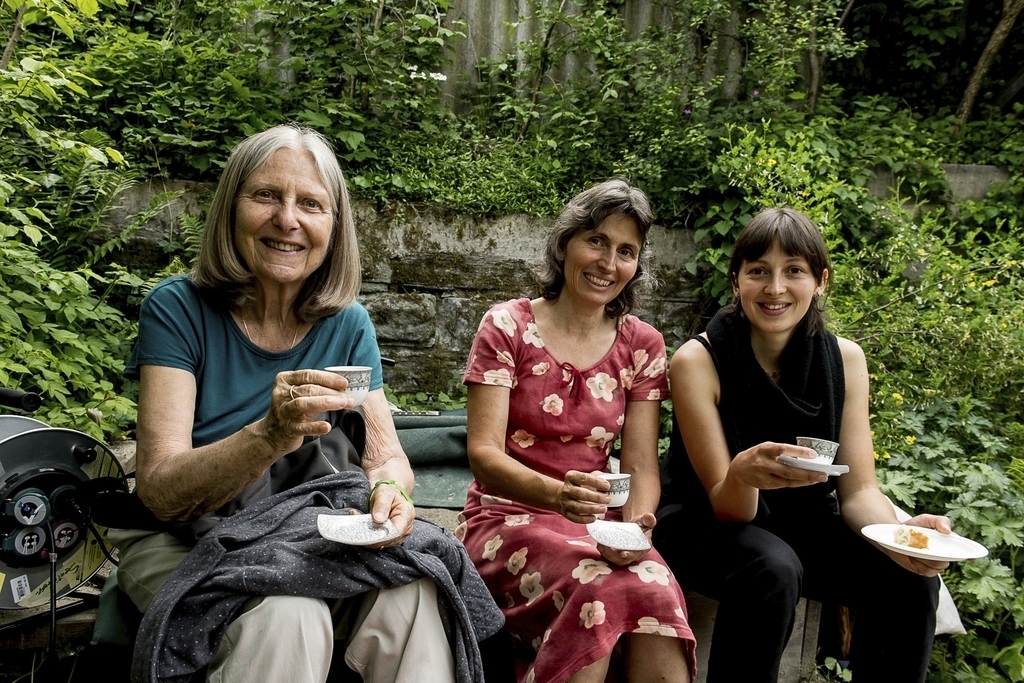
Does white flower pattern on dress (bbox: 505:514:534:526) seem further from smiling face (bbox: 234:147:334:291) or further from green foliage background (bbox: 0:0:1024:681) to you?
green foliage background (bbox: 0:0:1024:681)

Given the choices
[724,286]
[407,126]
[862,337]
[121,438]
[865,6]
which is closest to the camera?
[121,438]

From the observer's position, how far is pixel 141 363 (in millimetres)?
1735

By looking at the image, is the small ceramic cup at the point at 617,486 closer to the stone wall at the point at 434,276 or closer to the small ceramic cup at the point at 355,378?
the small ceramic cup at the point at 355,378

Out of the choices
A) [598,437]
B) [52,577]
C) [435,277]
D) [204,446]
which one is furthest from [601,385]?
[435,277]

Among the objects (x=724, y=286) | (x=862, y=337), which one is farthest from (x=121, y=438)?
(x=862, y=337)

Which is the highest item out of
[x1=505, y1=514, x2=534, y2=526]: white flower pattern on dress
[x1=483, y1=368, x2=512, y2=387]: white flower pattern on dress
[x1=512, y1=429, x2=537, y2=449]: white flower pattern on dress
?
[x1=483, y1=368, x2=512, y2=387]: white flower pattern on dress

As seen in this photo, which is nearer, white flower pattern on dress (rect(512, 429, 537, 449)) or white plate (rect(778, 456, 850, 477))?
white plate (rect(778, 456, 850, 477))

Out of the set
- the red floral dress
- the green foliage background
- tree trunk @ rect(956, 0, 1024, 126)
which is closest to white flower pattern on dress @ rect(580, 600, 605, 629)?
the red floral dress

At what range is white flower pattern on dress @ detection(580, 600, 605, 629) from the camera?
1.75 m

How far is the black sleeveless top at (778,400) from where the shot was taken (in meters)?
2.17

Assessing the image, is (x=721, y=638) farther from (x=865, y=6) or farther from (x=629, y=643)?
(x=865, y=6)

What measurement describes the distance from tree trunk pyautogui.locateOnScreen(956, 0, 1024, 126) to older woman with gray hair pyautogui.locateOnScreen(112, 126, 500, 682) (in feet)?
16.4

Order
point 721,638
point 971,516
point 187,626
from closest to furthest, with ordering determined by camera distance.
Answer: point 187,626
point 721,638
point 971,516

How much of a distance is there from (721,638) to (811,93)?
4161 millimetres
